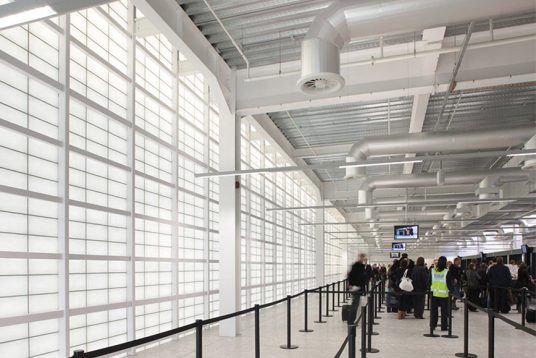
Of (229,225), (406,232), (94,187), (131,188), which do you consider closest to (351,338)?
(94,187)

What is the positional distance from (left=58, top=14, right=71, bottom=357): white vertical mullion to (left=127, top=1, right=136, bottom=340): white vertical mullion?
200 cm

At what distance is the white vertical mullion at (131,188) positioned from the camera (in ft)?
32.9

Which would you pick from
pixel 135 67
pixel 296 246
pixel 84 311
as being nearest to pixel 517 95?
pixel 135 67

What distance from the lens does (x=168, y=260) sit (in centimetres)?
1185

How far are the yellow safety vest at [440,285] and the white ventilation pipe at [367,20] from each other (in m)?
6.47

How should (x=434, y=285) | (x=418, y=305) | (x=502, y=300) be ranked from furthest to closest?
(x=502, y=300) < (x=418, y=305) < (x=434, y=285)

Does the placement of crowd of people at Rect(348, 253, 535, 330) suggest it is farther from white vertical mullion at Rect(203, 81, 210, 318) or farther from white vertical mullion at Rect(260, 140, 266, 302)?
white vertical mullion at Rect(260, 140, 266, 302)

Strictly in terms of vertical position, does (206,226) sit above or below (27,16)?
below

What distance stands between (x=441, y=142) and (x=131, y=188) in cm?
755

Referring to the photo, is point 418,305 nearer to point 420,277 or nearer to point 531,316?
point 420,277

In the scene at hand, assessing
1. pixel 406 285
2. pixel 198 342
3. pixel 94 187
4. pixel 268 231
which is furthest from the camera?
pixel 268 231

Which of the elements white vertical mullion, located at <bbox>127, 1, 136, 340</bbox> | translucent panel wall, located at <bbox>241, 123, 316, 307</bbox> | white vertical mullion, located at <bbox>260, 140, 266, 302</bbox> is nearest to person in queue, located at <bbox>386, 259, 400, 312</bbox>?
translucent panel wall, located at <bbox>241, 123, 316, 307</bbox>

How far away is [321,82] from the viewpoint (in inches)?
271

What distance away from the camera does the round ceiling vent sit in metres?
6.61
